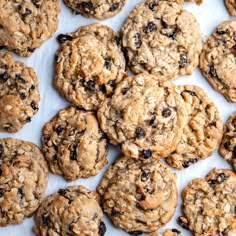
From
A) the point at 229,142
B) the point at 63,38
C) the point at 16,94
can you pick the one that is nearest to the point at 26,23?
the point at 63,38

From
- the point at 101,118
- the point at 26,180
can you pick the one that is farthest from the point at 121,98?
the point at 26,180

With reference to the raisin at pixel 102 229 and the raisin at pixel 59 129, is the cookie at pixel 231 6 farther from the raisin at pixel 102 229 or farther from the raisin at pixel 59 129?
the raisin at pixel 102 229

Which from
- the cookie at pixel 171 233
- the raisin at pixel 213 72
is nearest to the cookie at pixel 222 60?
the raisin at pixel 213 72

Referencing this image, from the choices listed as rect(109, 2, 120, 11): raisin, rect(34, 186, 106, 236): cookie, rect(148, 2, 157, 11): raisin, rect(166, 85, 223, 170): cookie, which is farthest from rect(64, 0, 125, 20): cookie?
rect(34, 186, 106, 236): cookie

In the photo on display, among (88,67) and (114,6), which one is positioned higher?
(114,6)

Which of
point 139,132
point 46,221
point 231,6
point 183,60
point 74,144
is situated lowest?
point 46,221

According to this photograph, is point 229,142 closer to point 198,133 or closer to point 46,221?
point 198,133
